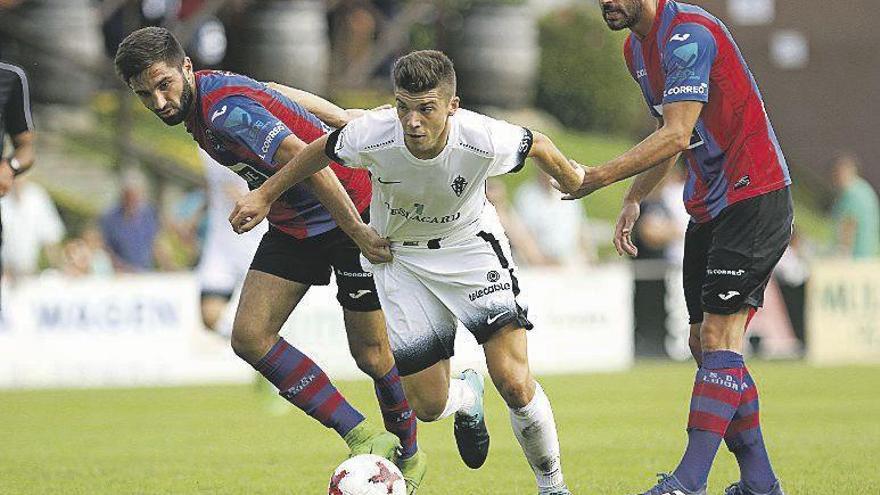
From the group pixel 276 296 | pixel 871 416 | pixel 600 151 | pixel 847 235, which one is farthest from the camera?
pixel 600 151

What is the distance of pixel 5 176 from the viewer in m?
9.46

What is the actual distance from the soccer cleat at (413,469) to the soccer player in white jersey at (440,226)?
1.93 feet

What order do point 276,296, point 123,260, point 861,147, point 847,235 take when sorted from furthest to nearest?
point 861,147 < point 847,235 < point 123,260 < point 276,296

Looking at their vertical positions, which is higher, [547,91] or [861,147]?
[547,91]

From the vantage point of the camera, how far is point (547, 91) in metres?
34.4

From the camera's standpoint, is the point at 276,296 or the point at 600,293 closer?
the point at 276,296

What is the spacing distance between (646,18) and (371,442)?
233cm

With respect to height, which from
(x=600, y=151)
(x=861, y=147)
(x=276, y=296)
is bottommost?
(x=861, y=147)

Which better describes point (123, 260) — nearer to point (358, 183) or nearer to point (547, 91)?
point (358, 183)

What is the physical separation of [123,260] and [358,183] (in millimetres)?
10579

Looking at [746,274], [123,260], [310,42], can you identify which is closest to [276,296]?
[746,274]

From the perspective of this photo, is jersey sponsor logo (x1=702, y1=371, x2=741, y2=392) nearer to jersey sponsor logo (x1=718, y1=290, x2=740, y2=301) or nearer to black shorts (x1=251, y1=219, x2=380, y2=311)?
jersey sponsor logo (x1=718, y1=290, x2=740, y2=301)

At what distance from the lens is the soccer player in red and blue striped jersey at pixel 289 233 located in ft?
23.4

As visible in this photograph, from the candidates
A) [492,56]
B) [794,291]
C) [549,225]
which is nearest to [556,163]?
[549,225]
